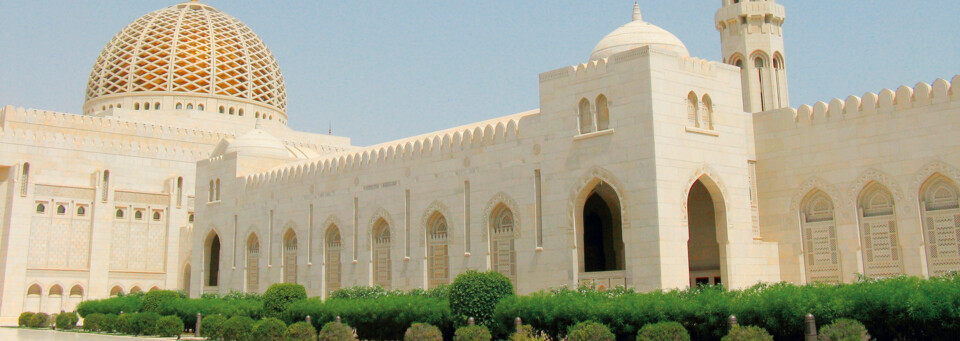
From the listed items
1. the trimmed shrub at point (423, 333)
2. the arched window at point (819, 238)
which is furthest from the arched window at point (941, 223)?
the trimmed shrub at point (423, 333)

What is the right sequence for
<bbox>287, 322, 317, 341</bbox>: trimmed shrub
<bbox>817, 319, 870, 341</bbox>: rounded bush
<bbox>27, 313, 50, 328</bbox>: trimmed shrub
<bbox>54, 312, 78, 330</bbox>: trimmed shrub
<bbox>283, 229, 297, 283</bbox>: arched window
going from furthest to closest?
<bbox>283, 229, 297, 283</bbox>: arched window, <bbox>27, 313, 50, 328</bbox>: trimmed shrub, <bbox>54, 312, 78, 330</bbox>: trimmed shrub, <bbox>287, 322, 317, 341</bbox>: trimmed shrub, <bbox>817, 319, 870, 341</bbox>: rounded bush

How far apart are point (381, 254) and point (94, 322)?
7.91 meters

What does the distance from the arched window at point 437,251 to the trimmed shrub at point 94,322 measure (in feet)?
29.2

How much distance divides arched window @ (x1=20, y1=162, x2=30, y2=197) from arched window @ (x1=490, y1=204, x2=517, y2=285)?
66.3 feet

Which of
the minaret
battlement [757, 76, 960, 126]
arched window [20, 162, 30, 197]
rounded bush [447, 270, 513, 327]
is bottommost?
rounded bush [447, 270, 513, 327]

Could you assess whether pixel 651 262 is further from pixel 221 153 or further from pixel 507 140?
pixel 221 153

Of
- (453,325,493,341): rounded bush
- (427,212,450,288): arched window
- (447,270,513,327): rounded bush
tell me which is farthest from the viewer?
(427,212,450,288): arched window

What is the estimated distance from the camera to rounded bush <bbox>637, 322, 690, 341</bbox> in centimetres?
1243

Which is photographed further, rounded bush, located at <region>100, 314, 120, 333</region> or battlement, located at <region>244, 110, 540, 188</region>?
rounded bush, located at <region>100, 314, 120, 333</region>

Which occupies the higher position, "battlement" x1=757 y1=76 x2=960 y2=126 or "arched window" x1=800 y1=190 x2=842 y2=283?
"battlement" x1=757 y1=76 x2=960 y2=126

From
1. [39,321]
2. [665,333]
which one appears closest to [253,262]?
[39,321]

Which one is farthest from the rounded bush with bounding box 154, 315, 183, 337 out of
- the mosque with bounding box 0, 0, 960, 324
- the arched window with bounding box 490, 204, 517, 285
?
the arched window with bounding box 490, 204, 517, 285

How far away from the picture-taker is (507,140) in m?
21.2

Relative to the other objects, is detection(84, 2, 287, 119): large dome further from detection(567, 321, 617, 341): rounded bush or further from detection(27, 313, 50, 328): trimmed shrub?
detection(567, 321, 617, 341): rounded bush
